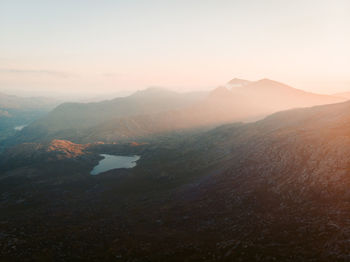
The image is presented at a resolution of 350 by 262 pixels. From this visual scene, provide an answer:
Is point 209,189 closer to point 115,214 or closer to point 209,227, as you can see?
point 209,227

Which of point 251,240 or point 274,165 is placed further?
point 274,165

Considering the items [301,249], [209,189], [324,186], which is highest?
[324,186]

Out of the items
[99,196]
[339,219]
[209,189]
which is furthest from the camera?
[99,196]

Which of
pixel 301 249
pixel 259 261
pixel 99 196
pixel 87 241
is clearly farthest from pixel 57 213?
pixel 301 249

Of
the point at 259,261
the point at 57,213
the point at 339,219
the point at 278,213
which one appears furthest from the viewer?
the point at 57,213

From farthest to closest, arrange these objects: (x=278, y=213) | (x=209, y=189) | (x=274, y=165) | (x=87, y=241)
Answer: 1. (x=209, y=189)
2. (x=274, y=165)
3. (x=87, y=241)
4. (x=278, y=213)

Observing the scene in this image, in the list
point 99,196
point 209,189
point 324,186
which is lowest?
point 99,196

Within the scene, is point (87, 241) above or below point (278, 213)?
below

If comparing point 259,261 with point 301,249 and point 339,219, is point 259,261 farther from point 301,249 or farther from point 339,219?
point 339,219

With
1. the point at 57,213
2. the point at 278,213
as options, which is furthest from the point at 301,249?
the point at 57,213
